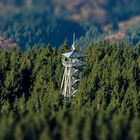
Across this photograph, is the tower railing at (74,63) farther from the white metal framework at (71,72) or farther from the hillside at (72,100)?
the hillside at (72,100)

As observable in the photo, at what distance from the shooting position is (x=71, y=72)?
183ft

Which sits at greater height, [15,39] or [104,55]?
[15,39]

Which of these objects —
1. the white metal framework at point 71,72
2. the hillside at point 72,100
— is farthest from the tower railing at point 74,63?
the hillside at point 72,100

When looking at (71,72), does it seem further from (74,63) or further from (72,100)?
(72,100)

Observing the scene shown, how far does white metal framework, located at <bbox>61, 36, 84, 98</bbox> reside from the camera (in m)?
54.2

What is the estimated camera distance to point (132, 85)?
5506cm

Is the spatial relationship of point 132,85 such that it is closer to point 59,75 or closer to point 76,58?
point 76,58

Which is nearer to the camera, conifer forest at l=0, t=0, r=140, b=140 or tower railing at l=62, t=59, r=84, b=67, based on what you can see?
conifer forest at l=0, t=0, r=140, b=140

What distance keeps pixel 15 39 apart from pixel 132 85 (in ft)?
273

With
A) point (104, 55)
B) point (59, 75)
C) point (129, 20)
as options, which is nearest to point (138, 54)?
point (104, 55)

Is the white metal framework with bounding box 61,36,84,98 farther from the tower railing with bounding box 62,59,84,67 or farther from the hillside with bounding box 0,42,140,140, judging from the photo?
the hillside with bounding box 0,42,140,140

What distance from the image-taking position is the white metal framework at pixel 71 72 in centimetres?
5422

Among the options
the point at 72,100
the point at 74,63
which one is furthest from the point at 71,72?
the point at 72,100

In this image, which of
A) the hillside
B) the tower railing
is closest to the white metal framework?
the tower railing
